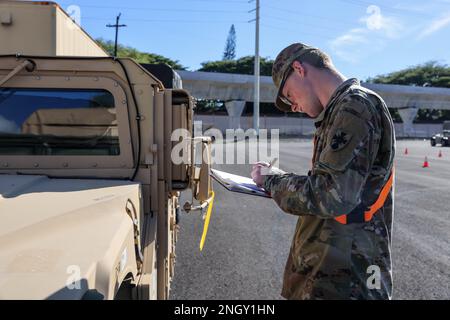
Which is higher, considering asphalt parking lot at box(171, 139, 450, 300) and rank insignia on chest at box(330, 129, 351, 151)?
rank insignia on chest at box(330, 129, 351, 151)

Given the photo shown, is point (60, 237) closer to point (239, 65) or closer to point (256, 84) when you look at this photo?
point (256, 84)

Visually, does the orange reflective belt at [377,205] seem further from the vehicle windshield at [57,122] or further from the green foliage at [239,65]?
the green foliage at [239,65]

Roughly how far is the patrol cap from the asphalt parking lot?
2485 millimetres

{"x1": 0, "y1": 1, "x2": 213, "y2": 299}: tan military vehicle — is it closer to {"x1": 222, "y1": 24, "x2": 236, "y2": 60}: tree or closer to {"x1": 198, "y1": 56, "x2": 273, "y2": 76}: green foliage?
{"x1": 198, "y1": 56, "x2": 273, "y2": 76}: green foliage

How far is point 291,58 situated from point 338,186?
23.2 inches

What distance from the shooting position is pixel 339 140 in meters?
1.50

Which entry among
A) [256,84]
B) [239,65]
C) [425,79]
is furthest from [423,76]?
[256,84]

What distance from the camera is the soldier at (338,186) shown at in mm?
1495

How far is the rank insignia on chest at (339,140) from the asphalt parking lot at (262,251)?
99.8 inches

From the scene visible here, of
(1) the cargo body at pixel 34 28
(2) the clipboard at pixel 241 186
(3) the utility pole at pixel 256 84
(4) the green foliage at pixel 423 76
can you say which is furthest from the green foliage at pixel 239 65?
(2) the clipboard at pixel 241 186

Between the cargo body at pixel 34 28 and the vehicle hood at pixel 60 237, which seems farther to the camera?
the cargo body at pixel 34 28

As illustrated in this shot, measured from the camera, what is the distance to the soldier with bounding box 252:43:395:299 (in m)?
1.50

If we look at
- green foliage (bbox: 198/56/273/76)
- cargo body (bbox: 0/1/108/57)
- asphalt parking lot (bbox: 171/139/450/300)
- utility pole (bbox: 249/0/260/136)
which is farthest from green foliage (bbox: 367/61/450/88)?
cargo body (bbox: 0/1/108/57)
